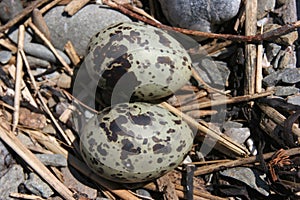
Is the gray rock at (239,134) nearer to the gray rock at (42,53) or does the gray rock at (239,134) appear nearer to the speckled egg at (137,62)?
the speckled egg at (137,62)

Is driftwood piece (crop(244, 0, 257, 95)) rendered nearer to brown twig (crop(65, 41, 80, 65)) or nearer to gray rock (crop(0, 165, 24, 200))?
brown twig (crop(65, 41, 80, 65))

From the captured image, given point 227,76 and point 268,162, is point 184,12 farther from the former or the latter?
point 268,162

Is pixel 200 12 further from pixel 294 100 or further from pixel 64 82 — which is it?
pixel 64 82

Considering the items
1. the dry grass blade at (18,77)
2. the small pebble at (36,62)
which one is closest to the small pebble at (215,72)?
the small pebble at (36,62)

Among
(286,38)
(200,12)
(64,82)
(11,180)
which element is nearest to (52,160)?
(11,180)

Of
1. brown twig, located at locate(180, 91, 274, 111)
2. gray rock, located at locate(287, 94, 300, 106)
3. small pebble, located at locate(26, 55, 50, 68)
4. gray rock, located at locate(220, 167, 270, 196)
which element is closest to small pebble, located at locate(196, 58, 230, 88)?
brown twig, located at locate(180, 91, 274, 111)
